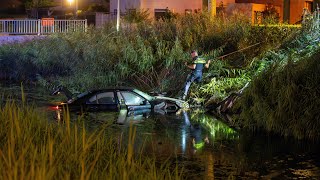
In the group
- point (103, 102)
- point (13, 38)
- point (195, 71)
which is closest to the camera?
point (103, 102)

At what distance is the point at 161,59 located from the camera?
2661 cm

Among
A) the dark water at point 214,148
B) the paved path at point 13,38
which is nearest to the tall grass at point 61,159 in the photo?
the dark water at point 214,148

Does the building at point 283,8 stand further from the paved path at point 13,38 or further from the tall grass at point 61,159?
the tall grass at point 61,159

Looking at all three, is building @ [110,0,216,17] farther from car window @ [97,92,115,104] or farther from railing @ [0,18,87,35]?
car window @ [97,92,115,104]

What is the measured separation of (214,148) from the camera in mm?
14359

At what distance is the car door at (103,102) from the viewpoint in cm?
2091

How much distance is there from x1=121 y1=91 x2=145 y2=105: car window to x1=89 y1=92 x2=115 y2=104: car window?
42 centimetres

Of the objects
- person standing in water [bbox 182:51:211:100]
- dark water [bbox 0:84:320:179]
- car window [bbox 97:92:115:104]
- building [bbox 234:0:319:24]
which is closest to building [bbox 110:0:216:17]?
building [bbox 234:0:319:24]

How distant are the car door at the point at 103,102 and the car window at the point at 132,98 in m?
0.38

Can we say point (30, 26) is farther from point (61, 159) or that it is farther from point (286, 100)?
point (61, 159)

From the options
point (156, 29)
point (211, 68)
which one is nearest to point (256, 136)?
point (211, 68)

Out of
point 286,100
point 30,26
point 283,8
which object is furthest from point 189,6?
point 286,100

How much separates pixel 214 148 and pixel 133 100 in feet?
24.4

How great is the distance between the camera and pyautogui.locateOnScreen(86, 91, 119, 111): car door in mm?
20906
